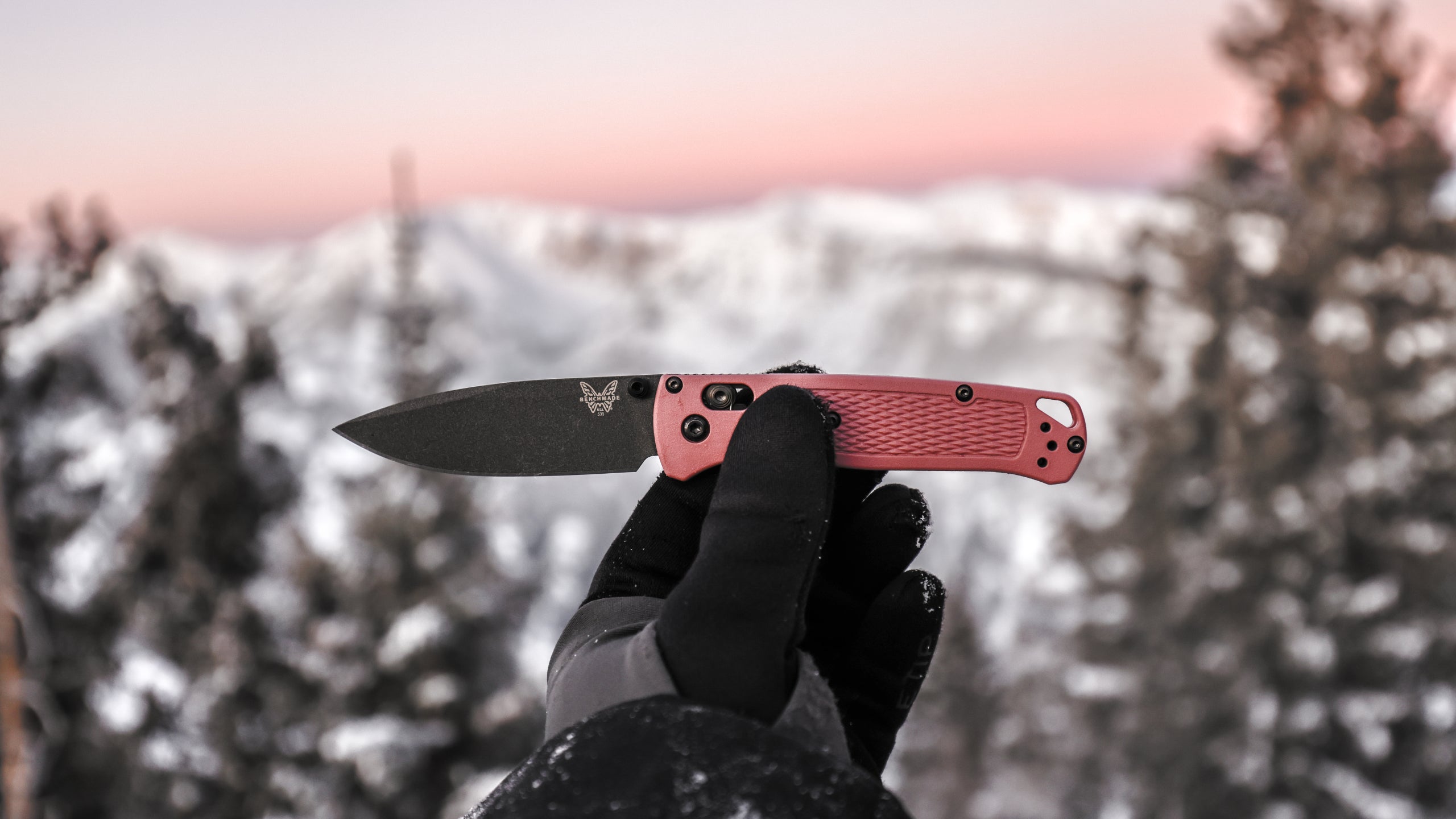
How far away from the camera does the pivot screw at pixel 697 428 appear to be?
9.13 feet

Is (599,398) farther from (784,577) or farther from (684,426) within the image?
(784,577)

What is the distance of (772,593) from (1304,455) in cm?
2056

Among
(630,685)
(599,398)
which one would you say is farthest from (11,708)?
(630,685)

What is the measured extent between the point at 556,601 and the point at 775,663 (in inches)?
1116

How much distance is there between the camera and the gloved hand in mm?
2086

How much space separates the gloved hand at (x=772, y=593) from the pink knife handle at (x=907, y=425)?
0.11 meters

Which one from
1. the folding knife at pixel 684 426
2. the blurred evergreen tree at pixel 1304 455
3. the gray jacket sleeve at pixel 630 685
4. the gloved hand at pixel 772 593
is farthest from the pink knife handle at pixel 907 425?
the blurred evergreen tree at pixel 1304 455

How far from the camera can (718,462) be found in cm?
279

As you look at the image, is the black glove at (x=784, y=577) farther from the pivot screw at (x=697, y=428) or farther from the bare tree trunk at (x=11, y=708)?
the bare tree trunk at (x=11, y=708)

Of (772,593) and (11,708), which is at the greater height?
(772,593)

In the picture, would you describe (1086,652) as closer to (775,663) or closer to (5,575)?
(5,575)

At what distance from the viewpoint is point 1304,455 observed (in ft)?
65.8

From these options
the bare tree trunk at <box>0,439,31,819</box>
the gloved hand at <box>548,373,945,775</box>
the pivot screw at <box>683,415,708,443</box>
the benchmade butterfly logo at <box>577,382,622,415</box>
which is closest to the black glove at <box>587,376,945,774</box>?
the gloved hand at <box>548,373,945,775</box>

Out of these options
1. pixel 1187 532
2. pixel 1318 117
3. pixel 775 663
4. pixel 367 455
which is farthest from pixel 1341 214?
pixel 775 663
